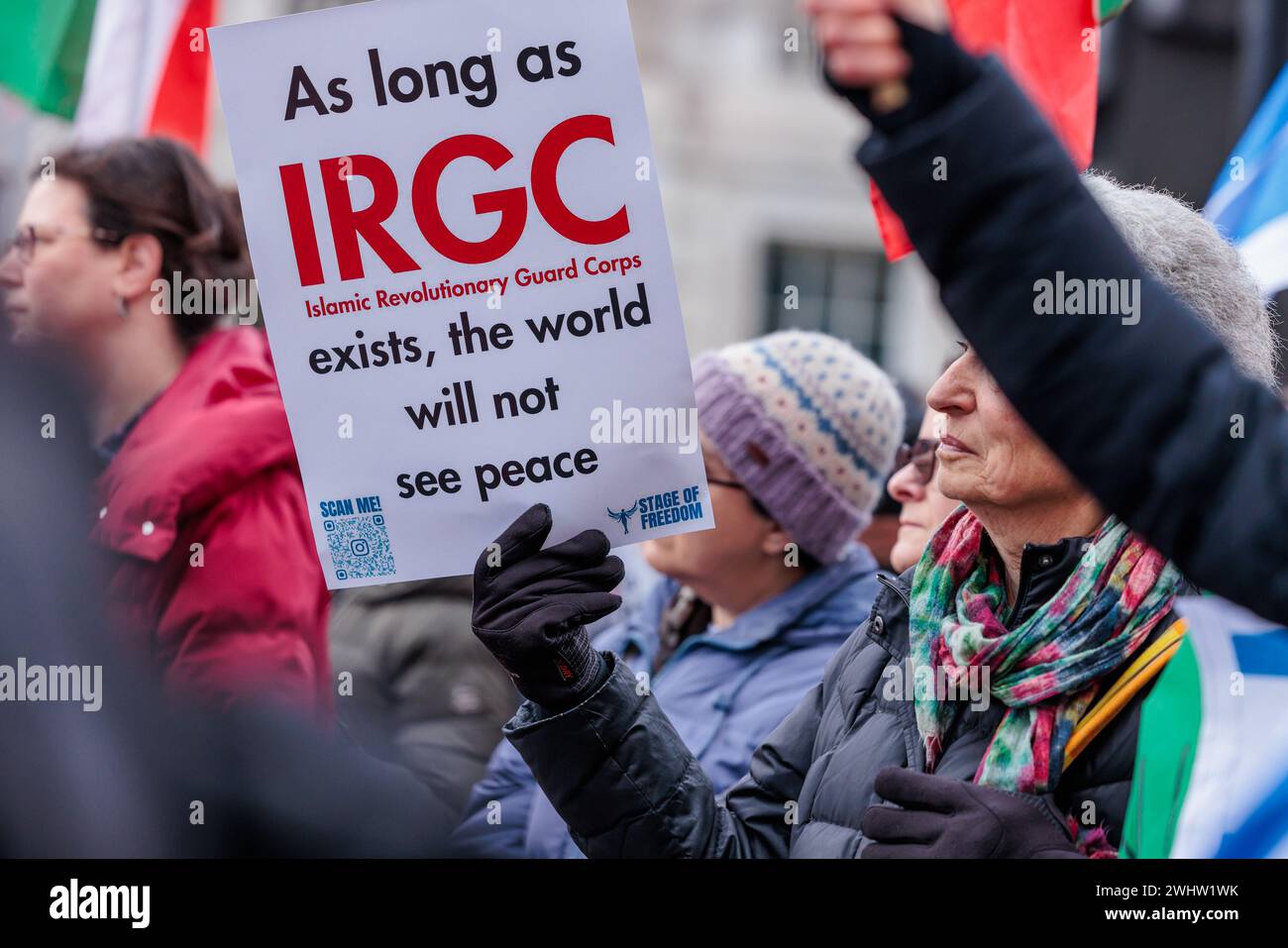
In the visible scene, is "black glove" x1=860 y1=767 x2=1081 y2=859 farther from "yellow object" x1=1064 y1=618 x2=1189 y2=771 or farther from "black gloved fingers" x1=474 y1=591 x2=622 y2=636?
"black gloved fingers" x1=474 y1=591 x2=622 y2=636

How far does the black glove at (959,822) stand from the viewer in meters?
1.85

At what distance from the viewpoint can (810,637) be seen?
3074 mm

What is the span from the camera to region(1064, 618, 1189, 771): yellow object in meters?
1.87

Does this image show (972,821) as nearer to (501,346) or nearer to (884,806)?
(884,806)

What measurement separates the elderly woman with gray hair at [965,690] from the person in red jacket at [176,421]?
980 mm

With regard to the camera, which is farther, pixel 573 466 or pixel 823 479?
pixel 823 479

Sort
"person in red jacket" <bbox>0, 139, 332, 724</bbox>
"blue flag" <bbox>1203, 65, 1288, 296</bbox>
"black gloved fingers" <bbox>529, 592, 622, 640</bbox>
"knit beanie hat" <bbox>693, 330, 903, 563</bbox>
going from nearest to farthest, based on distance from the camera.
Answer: "black gloved fingers" <bbox>529, 592, 622, 640</bbox> < "blue flag" <bbox>1203, 65, 1288, 296</bbox> < "person in red jacket" <bbox>0, 139, 332, 724</bbox> < "knit beanie hat" <bbox>693, 330, 903, 563</bbox>

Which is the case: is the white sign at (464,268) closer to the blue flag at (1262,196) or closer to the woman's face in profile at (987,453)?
the woman's face in profile at (987,453)

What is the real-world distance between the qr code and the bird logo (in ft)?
1.07

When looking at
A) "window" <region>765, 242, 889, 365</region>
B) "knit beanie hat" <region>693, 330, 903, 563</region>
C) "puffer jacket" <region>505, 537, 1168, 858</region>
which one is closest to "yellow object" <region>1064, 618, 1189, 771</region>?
"puffer jacket" <region>505, 537, 1168, 858</region>

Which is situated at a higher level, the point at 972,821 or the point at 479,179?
the point at 479,179
